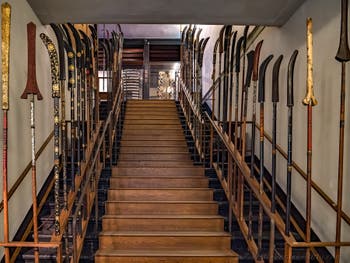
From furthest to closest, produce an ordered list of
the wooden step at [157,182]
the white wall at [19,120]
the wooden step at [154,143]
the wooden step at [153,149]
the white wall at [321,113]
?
the wooden step at [154,143] → the wooden step at [153,149] → the wooden step at [157,182] → the white wall at [19,120] → the white wall at [321,113]

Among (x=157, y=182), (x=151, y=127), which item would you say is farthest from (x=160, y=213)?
(x=151, y=127)

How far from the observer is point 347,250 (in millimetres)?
2709

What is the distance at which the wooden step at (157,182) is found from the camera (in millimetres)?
4504

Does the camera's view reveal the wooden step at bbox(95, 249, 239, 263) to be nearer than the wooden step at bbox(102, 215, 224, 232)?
Yes

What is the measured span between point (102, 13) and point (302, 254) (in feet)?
9.10

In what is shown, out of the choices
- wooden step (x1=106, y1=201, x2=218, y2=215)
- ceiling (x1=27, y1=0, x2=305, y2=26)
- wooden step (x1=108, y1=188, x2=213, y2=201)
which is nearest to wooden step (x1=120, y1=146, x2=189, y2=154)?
wooden step (x1=108, y1=188, x2=213, y2=201)

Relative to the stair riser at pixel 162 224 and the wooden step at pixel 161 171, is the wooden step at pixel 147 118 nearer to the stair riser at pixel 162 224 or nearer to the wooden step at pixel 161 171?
the wooden step at pixel 161 171

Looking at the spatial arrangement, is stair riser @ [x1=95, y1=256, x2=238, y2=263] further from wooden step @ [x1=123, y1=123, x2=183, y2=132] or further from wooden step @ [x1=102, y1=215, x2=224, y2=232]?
wooden step @ [x1=123, y1=123, x2=183, y2=132]

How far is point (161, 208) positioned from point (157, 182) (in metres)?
0.53

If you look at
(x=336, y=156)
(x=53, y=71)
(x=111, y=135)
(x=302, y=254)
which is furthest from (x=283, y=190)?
(x=53, y=71)

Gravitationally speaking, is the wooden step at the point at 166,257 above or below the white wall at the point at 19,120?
below

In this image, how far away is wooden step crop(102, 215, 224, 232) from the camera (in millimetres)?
3771

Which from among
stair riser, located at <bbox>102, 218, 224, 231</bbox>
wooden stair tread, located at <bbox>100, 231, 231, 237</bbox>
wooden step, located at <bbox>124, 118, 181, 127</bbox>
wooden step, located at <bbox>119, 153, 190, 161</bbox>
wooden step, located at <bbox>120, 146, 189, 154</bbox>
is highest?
wooden step, located at <bbox>124, 118, 181, 127</bbox>

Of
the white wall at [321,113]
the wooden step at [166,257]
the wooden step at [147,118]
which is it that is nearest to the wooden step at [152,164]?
the white wall at [321,113]
